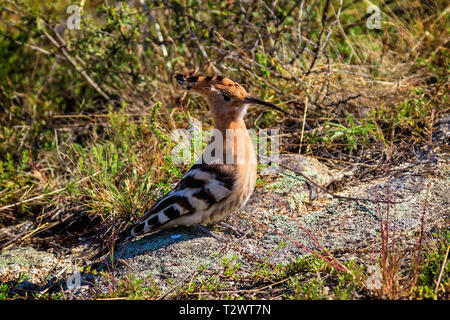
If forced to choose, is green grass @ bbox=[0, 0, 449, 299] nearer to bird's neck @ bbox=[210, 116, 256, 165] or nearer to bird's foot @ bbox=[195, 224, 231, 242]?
bird's foot @ bbox=[195, 224, 231, 242]

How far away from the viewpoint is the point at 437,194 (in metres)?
2.77

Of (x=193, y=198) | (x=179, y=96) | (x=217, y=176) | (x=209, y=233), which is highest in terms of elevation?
(x=179, y=96)

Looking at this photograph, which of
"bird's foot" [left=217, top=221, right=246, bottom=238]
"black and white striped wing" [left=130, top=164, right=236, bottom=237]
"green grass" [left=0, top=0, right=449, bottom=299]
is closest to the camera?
"black and white striped wing" [left=130, top=164, right=236, bottom=237]

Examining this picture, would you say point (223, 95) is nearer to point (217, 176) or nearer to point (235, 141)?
point (235, 141)

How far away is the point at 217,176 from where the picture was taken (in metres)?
2.64

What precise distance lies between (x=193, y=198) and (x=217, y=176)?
17cm

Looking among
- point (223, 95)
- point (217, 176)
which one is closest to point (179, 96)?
point (223, 95)

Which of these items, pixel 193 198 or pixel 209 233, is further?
pixel 209 233

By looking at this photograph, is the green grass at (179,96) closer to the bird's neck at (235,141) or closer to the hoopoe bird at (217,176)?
the hoopoe bird at (217,176)

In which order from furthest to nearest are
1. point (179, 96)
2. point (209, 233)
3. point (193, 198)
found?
point (179, 96)
point (209, 233)
point (193, 198)

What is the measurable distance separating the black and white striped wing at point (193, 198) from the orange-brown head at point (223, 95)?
30 cm

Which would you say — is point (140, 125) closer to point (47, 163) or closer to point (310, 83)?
point (47, 163)

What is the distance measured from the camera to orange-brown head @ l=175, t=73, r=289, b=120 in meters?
2.66

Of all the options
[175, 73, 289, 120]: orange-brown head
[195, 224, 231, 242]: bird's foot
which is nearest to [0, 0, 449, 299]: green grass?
[195, 224, 231, 242]: bird's foot
